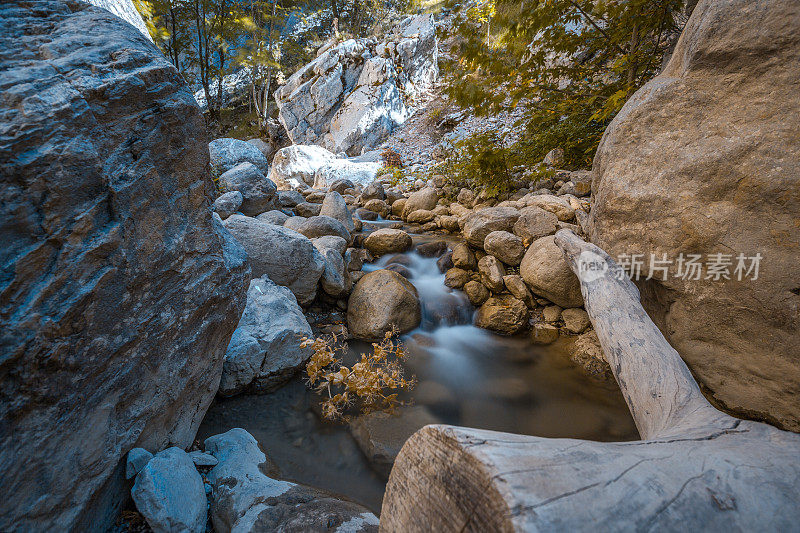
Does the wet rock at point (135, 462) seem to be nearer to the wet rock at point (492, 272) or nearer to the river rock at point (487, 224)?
the wet rock at point (492, 272)

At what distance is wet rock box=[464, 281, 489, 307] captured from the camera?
4480 mm

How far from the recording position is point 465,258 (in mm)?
4938

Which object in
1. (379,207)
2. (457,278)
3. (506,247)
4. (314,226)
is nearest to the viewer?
(506,247)

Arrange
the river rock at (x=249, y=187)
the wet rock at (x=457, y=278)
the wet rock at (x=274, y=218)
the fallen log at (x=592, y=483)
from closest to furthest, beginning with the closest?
the fallen log at (x=592, y=483) → the wet rock at (x=457, y=278) → the wet rock at (x=274, y=218) → the river rock at (x=249, y=187)

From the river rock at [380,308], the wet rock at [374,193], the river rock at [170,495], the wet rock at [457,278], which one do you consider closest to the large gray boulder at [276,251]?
the river rock at [380,308]

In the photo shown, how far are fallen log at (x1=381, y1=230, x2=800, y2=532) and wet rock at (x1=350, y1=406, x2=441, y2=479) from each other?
1.47m

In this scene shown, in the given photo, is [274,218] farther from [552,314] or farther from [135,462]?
[552,314]

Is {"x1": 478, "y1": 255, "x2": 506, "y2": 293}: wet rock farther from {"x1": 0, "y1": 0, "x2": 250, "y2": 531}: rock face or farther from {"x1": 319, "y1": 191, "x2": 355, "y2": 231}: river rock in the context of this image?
{"x1": 0, "y1": 0, "x2": 250, "y2": 531}: rock face

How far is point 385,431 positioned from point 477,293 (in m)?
2.49

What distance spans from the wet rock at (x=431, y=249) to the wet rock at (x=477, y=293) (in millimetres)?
1332

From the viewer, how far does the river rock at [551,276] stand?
388 centimetres

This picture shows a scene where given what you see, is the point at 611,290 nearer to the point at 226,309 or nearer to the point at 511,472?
the point at 511,472

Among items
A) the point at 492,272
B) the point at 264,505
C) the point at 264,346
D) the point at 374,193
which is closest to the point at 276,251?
the point at 264,346

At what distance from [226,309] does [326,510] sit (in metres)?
1.39
